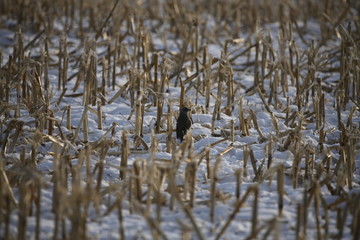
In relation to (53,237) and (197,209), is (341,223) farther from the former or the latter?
(53,237)

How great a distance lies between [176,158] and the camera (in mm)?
3973

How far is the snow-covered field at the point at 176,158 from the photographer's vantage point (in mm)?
3412

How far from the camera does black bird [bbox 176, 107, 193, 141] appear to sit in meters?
Result: 5.03

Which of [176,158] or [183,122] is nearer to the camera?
[176,158]

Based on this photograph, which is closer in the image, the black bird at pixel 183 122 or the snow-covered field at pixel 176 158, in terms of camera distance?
the snow-covered field at pixel 176 158

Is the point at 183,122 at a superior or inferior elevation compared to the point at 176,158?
superior

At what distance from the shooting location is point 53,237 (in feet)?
10.2

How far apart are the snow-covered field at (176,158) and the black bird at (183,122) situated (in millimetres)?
112

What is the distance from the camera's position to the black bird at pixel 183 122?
5.03 m

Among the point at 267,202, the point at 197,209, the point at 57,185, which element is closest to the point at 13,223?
the point at 57,185

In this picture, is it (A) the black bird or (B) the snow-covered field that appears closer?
(B) the snow-covered field

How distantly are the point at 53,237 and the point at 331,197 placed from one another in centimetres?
216

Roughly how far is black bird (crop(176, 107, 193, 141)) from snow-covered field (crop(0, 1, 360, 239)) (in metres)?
0.11

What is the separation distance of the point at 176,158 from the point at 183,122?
111 cm
